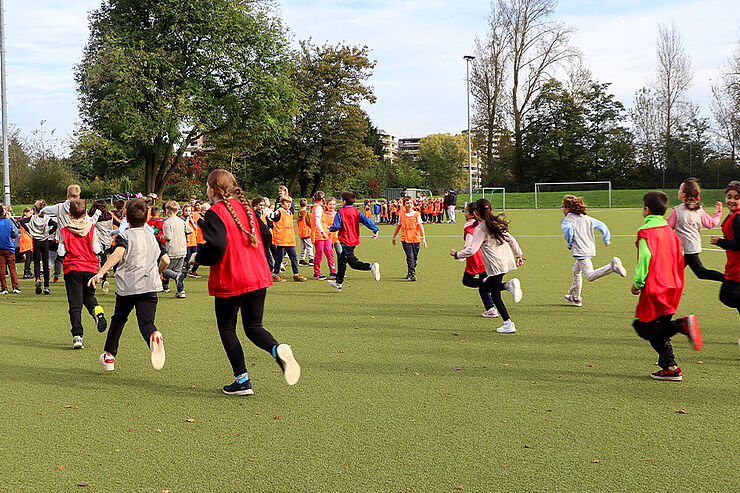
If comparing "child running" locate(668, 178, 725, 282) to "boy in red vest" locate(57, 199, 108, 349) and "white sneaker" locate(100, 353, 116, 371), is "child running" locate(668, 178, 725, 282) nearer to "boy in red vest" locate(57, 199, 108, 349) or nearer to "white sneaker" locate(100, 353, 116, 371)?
"white sneaker" locate(100, 353, 116, 371)

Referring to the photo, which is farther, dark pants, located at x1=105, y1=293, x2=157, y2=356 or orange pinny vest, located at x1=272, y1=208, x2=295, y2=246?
orange pinny vest, located at x1=272, y1=208, x2=295, y2=246

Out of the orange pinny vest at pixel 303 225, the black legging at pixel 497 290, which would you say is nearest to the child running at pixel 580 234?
the black legging at pixel 497 290

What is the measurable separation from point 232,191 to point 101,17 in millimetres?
33413

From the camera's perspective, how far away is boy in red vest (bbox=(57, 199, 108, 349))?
281 inches

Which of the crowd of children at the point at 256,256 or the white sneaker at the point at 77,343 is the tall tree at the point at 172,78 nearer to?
the crowd of children at the point at 256,256

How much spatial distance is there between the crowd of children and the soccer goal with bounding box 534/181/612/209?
43.3 meters

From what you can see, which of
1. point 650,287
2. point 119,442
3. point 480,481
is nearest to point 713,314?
point 650,287

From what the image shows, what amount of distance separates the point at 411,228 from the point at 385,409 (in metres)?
7.80

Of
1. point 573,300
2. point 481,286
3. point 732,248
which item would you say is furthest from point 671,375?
point 573,300

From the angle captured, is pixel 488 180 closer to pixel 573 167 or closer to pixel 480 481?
Result: pixel 573 167

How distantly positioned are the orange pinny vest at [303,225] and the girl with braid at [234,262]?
8.98 m

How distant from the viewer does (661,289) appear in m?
5.30

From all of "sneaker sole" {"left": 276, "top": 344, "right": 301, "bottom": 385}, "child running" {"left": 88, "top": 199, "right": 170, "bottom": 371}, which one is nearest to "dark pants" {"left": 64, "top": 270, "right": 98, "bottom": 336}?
"child running" {"left": 88, "top": 199, "right": 170, "bottom": 371}

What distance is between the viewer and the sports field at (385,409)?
3705 mm
